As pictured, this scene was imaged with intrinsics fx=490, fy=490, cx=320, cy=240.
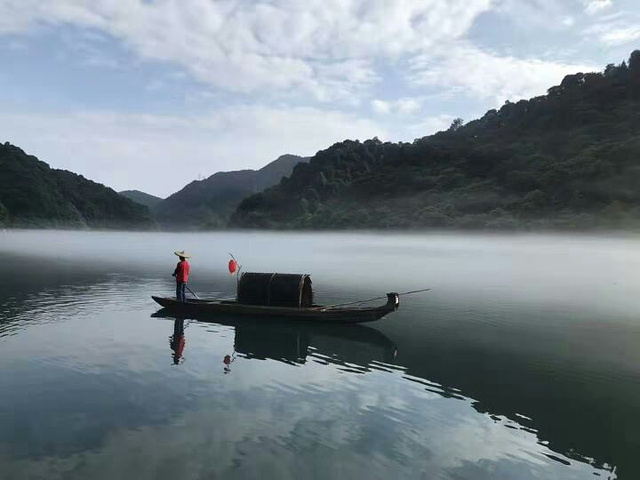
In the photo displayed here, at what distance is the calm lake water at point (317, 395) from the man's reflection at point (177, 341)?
0.40 feet

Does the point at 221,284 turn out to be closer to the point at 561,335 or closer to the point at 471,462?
the point at 561,335

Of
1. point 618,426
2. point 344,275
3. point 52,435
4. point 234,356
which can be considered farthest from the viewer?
point 344,275

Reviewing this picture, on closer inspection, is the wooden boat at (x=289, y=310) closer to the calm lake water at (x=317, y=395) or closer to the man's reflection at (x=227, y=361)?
the calm lake water at (x=317, y=395)

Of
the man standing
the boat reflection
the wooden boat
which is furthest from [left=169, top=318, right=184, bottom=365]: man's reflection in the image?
the man standing

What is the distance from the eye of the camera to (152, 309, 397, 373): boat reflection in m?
23.1

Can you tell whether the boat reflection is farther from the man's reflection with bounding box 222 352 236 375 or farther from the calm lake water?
the calm lake water

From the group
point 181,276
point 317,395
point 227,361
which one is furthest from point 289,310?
point 317,395

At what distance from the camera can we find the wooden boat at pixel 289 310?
29141 millimetres

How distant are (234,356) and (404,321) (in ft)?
45.2

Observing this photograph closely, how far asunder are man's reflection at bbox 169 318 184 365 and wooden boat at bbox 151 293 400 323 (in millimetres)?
1318

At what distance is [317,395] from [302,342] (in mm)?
8791

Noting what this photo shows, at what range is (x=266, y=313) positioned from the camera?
30609 mm

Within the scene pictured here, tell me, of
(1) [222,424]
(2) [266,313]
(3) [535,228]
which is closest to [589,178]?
(3) [535,228]

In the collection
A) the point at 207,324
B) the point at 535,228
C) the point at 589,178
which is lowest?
the point at 207,324
